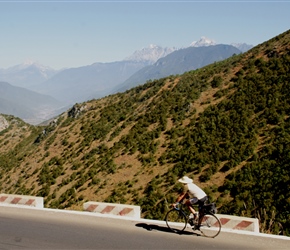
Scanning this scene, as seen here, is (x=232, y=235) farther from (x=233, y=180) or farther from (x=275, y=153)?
(x=275, y=153)

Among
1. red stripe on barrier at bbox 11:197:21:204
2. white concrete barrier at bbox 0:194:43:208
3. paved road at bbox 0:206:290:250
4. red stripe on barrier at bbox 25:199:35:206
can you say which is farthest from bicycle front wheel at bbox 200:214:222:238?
red stripe on barrier at bbox 11:197:21:204

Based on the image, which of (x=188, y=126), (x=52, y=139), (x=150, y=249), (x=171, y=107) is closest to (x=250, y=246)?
(x=150, y=249)

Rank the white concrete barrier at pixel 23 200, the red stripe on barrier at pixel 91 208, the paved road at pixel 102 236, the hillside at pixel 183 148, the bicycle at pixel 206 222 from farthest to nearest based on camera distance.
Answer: the hillside at pixel 183 148 → the white concrete barrier at pixel 23 200 → the red stripe on barrier at pixel 91 208 → the bicycle at pixel 206 222 → the paved road at pixel 102 236

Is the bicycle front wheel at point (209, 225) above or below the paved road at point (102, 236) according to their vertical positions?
above

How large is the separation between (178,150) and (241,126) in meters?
5.29

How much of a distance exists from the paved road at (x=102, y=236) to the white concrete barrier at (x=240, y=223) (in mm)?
401

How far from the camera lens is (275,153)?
2158cm

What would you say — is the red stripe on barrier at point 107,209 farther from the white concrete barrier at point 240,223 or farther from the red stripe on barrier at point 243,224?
the red stripe on barrier at point 243,224

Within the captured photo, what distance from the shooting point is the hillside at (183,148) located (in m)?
20.8

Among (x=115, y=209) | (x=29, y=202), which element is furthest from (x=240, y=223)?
(x=29, y=202)

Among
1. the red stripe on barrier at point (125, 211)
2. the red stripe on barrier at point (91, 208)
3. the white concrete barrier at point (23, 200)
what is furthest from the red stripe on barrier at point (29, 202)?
the red stripe on barrier at point (125, 211)

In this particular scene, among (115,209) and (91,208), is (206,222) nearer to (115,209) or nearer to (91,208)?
(115,209)

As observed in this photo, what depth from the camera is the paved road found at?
9352 millimetres

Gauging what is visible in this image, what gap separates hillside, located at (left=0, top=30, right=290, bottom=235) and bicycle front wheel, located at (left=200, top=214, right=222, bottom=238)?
7.07ft
